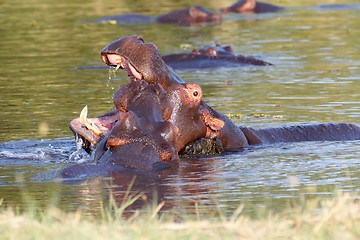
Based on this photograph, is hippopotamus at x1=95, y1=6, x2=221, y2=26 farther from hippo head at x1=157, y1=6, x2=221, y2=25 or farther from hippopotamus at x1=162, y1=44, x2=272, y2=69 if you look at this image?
hippopotamus at x1=162, y1=44, x2=272, y2=69

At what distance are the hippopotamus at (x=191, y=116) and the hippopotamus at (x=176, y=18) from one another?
44.1 feet

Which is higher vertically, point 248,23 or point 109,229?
point 109,229

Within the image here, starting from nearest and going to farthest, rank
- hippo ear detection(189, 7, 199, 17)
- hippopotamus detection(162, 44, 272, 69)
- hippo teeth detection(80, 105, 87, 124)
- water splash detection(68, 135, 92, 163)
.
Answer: hippo teeth detection(80, 105, 87, 124) < water splash detection(68, 135, 92, 163) < hippopotamus detection(162, 44, 272, 69) < hippo ear detection(189, 7, 199, 17)

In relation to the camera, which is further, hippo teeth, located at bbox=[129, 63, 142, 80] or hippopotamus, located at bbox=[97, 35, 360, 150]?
hippo teeth, located at bbox=[129, 63, 142, 80]

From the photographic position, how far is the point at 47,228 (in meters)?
3.91

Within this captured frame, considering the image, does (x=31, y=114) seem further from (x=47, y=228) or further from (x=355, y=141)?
(x=47, y=228)

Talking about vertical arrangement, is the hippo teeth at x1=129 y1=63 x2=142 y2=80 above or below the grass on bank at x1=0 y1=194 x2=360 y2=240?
above

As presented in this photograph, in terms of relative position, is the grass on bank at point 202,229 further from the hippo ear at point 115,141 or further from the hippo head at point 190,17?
the hippo head at point 190,17

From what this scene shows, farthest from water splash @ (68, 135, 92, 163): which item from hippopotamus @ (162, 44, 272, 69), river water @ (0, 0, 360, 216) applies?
hippopotamus @ (162, 44, 272, 69)

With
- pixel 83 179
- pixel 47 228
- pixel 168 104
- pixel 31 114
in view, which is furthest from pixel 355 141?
pixel 47 228

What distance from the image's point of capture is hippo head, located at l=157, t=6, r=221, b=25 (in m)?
21.3

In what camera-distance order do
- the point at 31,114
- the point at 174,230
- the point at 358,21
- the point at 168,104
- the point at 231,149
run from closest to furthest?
the point at 174,230 → the point at 168,104 → the point at 231,149 → the point at 31,114 → the point at 358,21

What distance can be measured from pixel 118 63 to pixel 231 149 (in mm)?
1482

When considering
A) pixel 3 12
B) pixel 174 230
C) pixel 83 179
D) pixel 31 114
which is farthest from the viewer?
pixel 3 12
